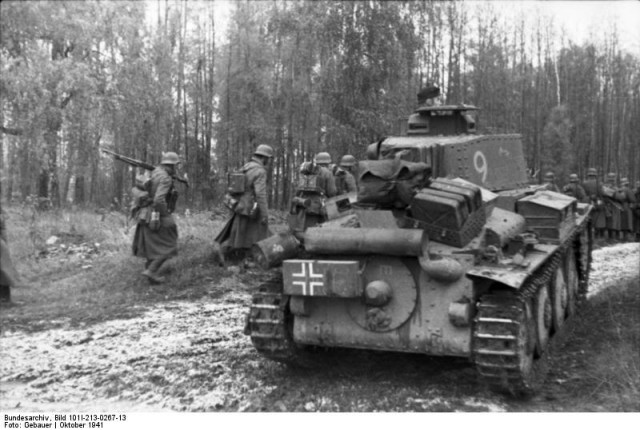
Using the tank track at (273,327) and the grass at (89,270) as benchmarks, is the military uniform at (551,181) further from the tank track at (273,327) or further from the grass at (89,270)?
the tank track at (273,327)

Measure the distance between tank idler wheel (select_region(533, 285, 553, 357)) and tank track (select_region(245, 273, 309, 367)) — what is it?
2.01 metres

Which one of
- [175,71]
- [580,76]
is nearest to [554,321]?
[580,76]

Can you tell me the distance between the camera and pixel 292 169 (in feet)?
65.1

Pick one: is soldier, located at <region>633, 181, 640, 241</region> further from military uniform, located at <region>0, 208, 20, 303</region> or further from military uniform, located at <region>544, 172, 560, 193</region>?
military uniform, located at <region>0, 208, 20, 303</region>

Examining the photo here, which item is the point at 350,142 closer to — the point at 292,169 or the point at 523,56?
the point at 523,56

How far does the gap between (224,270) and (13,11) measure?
5.56 metres

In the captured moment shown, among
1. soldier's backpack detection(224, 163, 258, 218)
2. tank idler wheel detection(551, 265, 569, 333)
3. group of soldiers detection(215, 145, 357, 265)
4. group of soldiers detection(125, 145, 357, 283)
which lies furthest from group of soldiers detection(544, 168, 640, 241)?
tank idler wheel detection(551, 265, 569, 333)

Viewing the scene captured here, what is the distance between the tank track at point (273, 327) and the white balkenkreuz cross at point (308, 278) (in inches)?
18.1

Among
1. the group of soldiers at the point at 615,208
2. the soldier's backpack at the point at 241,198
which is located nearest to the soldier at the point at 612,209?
the group of soldiers at the point at 615,208

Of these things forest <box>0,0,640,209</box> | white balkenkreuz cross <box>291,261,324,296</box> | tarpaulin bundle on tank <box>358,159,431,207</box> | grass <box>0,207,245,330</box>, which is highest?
forest <box>0,0,640,209</box>

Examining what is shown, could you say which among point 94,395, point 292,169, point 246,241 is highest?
point 292,169

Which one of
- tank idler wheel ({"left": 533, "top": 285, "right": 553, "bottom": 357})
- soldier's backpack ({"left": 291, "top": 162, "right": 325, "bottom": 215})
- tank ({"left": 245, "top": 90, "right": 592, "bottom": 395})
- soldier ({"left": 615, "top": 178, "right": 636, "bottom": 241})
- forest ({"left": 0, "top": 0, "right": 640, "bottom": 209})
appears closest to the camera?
tank ({"left": 245, "top": 90, "right": 592, "bottom": 395})

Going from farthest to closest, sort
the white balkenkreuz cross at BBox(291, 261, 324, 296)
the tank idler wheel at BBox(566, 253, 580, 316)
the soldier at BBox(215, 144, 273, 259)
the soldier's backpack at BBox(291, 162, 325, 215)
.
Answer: the soldier's backpack at BBox(291, 162, 325, 215), the soldier at BBox(215, 144, 273, 259), the tank idler wheel at BBox(566, 253, 580, 316), the white balkenkreuz cross at BBox(291, 261, 324, 296)

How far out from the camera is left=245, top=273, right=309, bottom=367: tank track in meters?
5.62
